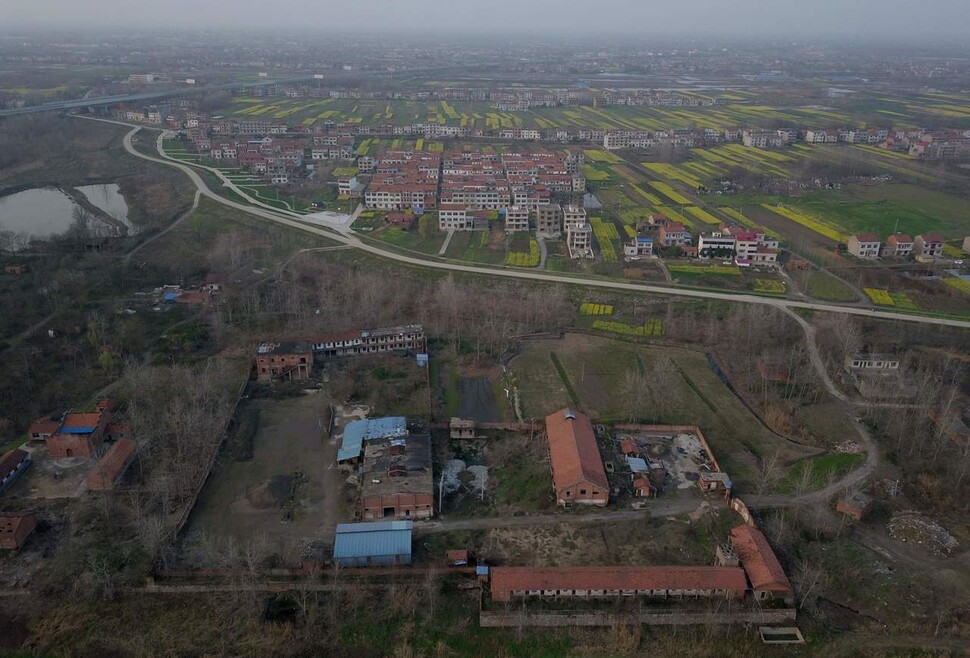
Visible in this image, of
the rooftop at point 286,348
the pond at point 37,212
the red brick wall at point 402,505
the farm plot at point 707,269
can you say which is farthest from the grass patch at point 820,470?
the pond at point 37,212

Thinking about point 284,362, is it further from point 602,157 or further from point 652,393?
point 602,157

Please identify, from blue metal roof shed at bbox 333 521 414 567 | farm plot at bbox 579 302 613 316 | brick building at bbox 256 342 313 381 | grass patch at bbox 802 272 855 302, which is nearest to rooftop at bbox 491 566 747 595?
blue metal roof shed at bbox 333 521 414 567

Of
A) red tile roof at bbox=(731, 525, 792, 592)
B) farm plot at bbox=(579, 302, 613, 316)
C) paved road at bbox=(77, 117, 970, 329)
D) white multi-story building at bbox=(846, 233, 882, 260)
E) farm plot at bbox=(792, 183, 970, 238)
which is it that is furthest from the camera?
farm plot at bbox=(792, 183, 970, 238)

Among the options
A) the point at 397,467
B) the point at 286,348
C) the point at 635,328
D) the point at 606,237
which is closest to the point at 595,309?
the point at 635,328

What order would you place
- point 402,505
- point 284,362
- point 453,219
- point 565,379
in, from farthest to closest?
point 453,219 < point 565,379 < point 284,362 < point 402,505

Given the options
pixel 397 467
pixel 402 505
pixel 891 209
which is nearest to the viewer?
pixel 402 505

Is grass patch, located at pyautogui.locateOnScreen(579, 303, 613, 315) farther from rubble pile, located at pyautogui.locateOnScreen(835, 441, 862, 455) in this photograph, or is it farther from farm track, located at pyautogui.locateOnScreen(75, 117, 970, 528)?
rubble pile, located at pyautogui.locateOnScreen(835, 441, 862, 455)
